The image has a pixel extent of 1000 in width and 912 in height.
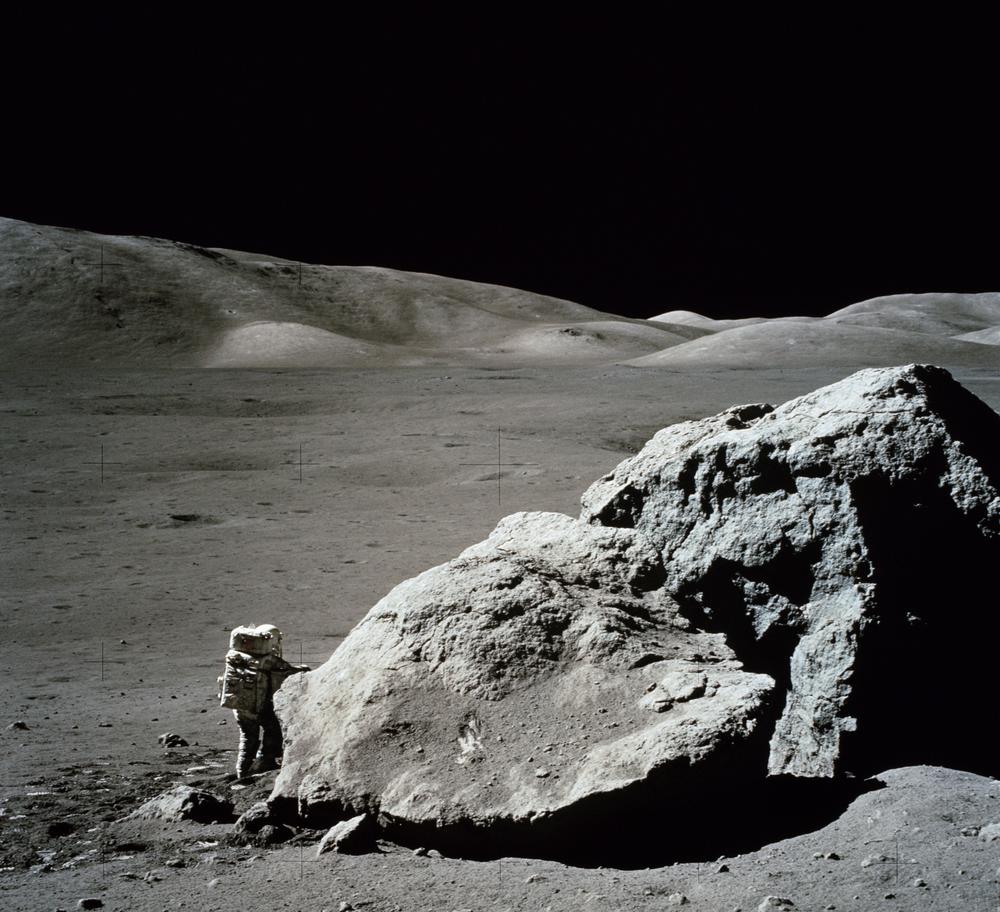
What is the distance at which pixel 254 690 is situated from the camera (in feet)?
13.1

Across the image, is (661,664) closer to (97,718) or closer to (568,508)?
(97,718)

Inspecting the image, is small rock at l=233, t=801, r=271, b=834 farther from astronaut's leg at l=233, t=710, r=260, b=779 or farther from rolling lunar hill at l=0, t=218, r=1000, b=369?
rolling lunar hill at l=0, t=218, r=1000, b=369

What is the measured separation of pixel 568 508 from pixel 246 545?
334 centimetres

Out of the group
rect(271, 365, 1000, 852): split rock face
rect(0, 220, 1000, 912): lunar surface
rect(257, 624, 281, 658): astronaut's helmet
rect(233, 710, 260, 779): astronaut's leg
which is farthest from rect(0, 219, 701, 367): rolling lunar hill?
rect(271, 365, 1000, 852): split rock face

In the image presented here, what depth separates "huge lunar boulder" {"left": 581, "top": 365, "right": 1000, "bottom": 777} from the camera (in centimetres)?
317

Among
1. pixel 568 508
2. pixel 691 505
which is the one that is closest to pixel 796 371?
pixel 568 508

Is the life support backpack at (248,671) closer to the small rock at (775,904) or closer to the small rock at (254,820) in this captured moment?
the small rock at (254,820)

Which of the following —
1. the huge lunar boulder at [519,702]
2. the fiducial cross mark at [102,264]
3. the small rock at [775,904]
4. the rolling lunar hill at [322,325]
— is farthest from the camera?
the fiducial cross mark at [102,264]

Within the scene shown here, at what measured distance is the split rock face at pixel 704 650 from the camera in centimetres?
277

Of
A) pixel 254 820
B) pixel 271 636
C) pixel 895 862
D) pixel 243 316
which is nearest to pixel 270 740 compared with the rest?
pixel 271 636

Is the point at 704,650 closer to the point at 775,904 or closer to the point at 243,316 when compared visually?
the point at 775,904

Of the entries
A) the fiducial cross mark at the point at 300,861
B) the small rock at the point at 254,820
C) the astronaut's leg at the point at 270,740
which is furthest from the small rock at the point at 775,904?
the astronaut's leg at the point at 270,740

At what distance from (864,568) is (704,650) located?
61cm

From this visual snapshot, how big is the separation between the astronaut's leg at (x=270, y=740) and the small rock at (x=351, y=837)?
3.78ft
